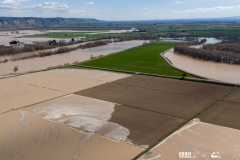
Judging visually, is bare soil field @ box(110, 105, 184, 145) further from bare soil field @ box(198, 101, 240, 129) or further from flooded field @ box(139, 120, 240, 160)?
bare soil field @ box(198, 101, 240, 129)

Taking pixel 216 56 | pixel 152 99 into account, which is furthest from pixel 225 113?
pixel 216 56

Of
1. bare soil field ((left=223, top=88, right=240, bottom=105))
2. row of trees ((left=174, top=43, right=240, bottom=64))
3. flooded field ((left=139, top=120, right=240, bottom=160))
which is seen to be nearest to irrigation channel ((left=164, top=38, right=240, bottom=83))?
row of trees ((left=174, top=43, right=240, bottom=64))

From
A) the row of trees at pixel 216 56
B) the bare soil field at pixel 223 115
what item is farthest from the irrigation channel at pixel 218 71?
the bare soil field at pixel 223 115

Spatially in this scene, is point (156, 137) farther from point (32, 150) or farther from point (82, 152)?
point (32, 150)

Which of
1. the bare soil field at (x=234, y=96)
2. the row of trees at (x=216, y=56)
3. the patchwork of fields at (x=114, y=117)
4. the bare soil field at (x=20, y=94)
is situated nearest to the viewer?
the patchwork of fields at (x=114, y=117)

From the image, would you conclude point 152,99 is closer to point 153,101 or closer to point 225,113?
point 153,101

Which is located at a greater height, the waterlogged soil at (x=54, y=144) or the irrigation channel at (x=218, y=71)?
the irrigation channel at (x=218, y=71)

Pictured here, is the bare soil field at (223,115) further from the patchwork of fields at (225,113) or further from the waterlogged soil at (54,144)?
the waterlogged soil at (54,144)
